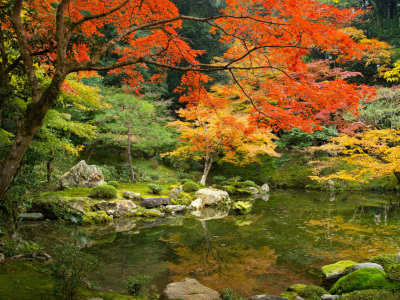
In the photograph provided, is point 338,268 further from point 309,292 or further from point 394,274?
point 394,274

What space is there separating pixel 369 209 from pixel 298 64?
8719 millimetres

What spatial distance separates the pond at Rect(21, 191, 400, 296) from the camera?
170 inches

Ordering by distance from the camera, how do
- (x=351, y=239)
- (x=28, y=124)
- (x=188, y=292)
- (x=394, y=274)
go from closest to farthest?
1. (x=28, y=124)
2. (x=394, y=274)
3. (x=188, y=292)
4. (x=351, y=239)

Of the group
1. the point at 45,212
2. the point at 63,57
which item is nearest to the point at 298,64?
the point at 63,57

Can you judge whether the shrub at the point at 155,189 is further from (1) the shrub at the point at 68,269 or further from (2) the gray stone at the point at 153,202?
(1) the shrub at the point at 68,269

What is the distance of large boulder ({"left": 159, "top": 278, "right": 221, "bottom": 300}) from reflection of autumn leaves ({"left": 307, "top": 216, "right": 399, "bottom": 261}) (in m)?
2.96

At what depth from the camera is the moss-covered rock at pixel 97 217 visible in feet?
25.4

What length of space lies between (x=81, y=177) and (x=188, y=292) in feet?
27.7

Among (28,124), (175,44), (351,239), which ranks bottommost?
(351,239)

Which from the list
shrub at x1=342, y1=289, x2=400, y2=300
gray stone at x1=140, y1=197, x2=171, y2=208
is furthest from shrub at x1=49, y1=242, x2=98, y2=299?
gray stone at x1=140, y1=197, x2=171, y2=208

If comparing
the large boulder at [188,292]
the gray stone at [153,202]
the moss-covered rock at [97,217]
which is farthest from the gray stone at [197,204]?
the large boulder at [188,292]

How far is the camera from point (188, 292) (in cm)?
333

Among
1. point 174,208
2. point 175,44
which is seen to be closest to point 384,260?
point 175,44

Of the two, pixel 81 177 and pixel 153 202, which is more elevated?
pixel 81 177
